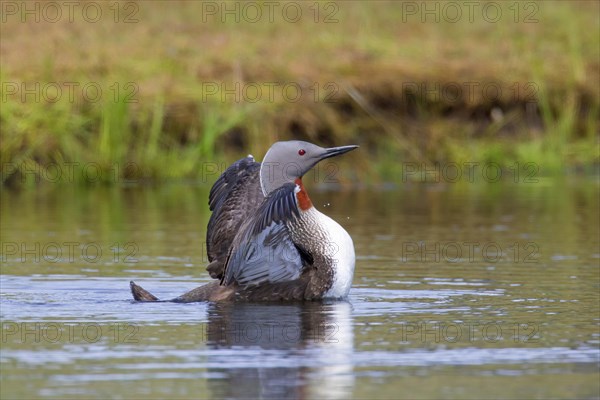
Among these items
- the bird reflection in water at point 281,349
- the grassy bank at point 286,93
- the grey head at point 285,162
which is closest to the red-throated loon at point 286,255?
the grey head at point 285,162

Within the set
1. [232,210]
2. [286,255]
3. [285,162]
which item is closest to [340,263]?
[286,255]

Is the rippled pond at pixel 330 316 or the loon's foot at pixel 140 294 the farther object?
the loon's foot at pixel 140 294

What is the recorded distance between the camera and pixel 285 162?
354 inches

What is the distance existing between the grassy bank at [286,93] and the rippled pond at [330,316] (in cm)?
300

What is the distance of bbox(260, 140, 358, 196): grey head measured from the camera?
895 centimetres

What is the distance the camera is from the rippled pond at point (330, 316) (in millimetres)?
6172

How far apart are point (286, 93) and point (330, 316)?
10696mm

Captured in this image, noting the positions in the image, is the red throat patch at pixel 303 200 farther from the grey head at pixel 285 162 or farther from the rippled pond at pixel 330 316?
the rippled pond at pixel 330 316

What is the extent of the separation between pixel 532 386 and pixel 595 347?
1029 mm

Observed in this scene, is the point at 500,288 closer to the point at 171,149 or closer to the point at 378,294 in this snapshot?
the point at 378,294

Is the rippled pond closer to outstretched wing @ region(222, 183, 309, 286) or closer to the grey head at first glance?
outstretched wing @ region(222, 183, 309, 286)

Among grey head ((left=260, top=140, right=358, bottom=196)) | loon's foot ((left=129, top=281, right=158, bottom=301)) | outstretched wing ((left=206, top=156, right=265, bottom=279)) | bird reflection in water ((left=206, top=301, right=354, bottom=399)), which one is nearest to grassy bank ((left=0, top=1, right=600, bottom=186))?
outstretched wing ((left=206, top=156, right=265, bottom=279))

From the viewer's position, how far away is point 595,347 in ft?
22.9

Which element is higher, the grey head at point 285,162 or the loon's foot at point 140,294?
the grey head at point 285,162
